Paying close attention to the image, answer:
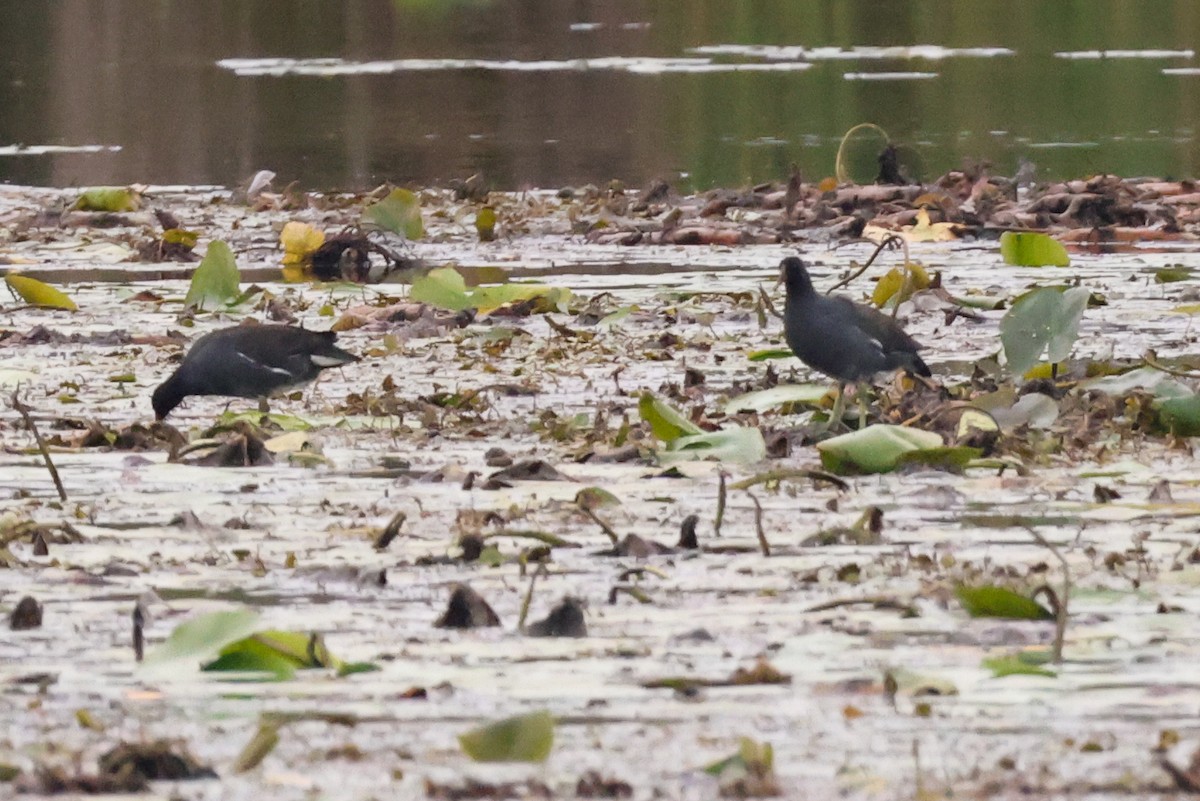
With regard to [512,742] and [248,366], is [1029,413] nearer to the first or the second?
[248,366]

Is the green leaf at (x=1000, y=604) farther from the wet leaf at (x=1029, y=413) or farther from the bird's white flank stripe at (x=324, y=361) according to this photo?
the bird's white flank stripe at (x=324, y=361)

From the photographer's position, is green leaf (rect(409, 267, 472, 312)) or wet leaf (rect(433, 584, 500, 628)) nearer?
wet leaf (rect(433, 584, 500, 628))

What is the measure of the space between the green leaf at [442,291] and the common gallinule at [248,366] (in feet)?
6.03

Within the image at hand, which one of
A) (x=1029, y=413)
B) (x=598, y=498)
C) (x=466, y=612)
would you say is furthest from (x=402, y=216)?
(x=466, y=612)

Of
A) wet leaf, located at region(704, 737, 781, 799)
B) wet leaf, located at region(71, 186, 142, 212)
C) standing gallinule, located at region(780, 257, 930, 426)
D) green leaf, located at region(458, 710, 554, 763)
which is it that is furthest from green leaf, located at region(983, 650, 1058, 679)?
wet leaf, located at region(71, 186, 142, 212)

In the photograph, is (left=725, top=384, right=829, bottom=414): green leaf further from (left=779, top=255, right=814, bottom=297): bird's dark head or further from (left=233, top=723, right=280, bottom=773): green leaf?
(left=233, top=723, right=280, bottom=773): green leaf

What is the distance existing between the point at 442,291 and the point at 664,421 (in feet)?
Answer: 11.0

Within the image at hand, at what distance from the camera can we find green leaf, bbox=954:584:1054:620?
480cm

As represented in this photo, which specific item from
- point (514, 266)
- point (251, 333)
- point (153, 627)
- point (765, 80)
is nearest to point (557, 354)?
point (251, 333)

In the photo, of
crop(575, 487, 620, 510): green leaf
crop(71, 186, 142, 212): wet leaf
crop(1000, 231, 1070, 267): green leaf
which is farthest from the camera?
crop(71, 186, 142, 212): wet leaf

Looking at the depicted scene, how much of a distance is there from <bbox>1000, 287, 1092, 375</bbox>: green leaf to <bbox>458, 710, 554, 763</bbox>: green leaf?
4.01 m

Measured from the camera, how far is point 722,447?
679cm

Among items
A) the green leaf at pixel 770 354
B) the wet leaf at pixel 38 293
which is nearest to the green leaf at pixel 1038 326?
the green leaf at pixel 770 354

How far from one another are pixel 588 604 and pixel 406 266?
25.9 feet
